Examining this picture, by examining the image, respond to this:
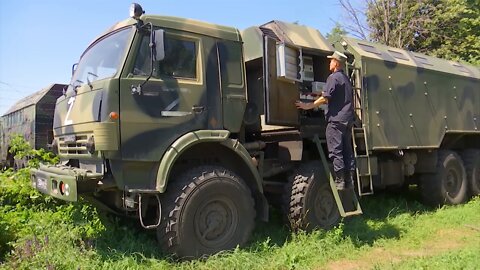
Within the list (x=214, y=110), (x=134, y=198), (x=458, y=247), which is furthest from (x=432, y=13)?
(x=134, y=198)

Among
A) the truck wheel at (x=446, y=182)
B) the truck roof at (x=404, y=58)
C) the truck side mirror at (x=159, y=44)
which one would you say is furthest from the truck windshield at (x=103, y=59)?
the truck wheel at (x=446, y=182)

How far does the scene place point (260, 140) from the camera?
236 inches

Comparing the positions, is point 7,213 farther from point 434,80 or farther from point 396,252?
point 434,80

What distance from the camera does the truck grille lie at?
4.52m

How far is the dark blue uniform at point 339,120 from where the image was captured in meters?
5.40

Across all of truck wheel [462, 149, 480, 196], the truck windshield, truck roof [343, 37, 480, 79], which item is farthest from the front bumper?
truck wheel [462, 149, 480, 196]

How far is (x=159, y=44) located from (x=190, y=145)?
42.4 inches

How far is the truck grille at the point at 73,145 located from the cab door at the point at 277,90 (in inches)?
83.0

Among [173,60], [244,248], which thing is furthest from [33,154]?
[244,248]

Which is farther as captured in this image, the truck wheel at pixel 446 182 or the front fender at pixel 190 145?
the truck wheel at pixel 446 182

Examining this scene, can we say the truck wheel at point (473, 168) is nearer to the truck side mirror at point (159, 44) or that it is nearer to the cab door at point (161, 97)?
the cab door at point (161, 97)

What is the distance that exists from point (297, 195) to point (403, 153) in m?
2.62

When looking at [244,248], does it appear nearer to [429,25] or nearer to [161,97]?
[161,97]

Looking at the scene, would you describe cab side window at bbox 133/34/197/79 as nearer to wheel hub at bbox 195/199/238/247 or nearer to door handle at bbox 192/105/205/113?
door handle at bbox 192/105/205/113
